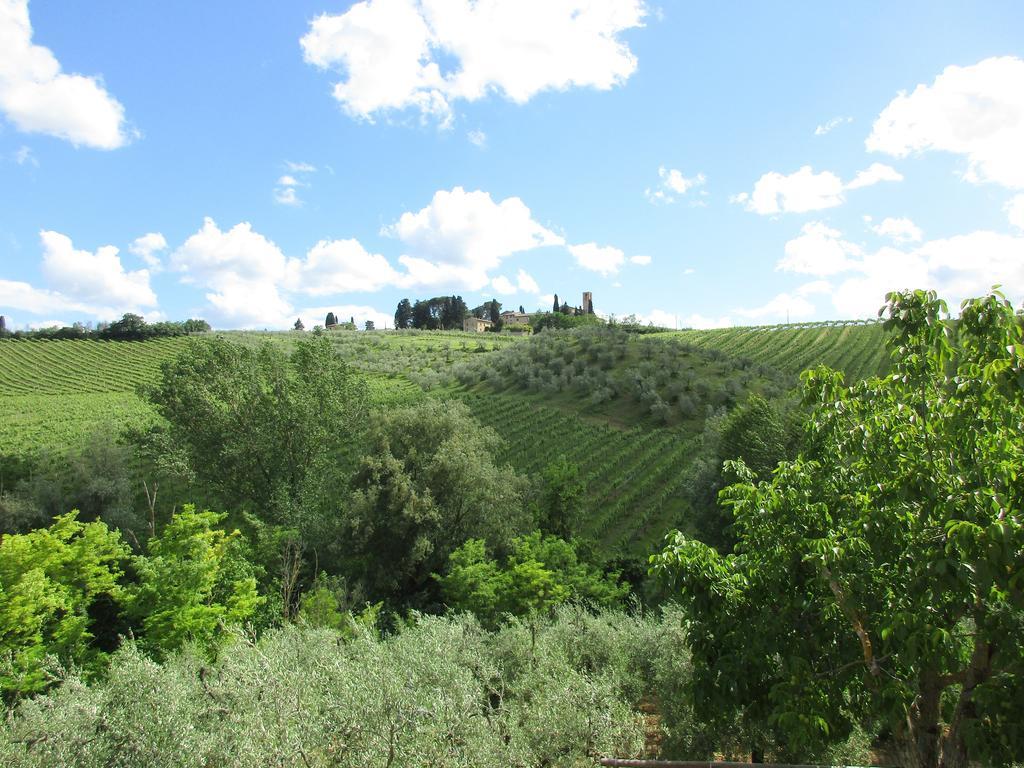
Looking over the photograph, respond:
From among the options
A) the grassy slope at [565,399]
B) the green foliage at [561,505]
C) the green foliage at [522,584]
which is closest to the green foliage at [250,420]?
the green foliage at [522,584]

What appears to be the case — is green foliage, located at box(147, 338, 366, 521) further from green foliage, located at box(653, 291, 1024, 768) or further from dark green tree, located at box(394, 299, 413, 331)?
dark green tree, located at box(394, 299, 413, 331)

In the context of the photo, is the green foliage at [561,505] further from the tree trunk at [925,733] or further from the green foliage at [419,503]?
the tree trunk at [925,733]

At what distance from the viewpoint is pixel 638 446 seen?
44.7m

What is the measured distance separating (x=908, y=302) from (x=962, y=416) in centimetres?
121

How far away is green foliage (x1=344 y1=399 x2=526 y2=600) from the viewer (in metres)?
26.7

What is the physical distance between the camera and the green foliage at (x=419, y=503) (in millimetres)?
26703

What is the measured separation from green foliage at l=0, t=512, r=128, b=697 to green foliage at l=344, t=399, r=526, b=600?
9998 millimetres

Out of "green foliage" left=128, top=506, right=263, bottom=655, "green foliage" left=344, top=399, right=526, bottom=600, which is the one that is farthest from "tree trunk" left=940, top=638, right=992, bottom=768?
"green foliage" left=344, top=399, right=526, bottom=600

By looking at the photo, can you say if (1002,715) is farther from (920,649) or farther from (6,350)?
(6,350)

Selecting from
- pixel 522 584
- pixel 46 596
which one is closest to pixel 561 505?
pixel 522 584

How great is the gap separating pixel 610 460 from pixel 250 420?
2563 centimetres

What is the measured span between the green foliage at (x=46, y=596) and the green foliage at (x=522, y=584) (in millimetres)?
11594

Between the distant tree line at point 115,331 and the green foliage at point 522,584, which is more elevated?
the distant tree line at point 115,331

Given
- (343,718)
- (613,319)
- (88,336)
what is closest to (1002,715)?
(343,718)
